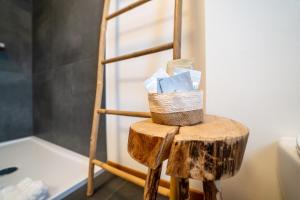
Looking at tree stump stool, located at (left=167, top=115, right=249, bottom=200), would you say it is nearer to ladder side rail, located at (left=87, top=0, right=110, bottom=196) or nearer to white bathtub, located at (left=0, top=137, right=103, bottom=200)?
ladder side rail, located at (left=87, top=0, right=110, bottom=196)

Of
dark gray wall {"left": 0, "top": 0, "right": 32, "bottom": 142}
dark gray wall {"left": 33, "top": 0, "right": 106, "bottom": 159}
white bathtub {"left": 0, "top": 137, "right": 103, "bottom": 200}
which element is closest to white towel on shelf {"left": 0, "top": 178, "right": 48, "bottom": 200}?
white bathtub {"left": 0, "top": 137, "right": 103, "bottom": 200}

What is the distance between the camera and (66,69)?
3.85 ft

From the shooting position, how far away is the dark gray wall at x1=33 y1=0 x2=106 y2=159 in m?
1.00

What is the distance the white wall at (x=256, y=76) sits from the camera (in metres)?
0.43

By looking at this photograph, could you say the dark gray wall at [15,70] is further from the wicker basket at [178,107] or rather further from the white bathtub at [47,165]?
the wicker basket at [178,107]

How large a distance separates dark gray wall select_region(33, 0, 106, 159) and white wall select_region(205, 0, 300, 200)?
2.51 feet

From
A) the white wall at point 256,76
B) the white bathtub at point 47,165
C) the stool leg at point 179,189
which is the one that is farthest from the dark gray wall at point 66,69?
the white wall at point 256,76

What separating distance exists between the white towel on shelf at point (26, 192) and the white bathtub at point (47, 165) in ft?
0.19

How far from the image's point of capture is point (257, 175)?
1.56 feet

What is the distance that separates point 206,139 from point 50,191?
0.84 meters

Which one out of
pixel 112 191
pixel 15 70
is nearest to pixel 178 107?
pixel 112 191

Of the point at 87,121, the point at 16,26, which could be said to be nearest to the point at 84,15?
the point at 87,121

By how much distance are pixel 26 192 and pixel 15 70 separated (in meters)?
1.46

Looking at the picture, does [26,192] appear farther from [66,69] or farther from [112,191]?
[66,69]
